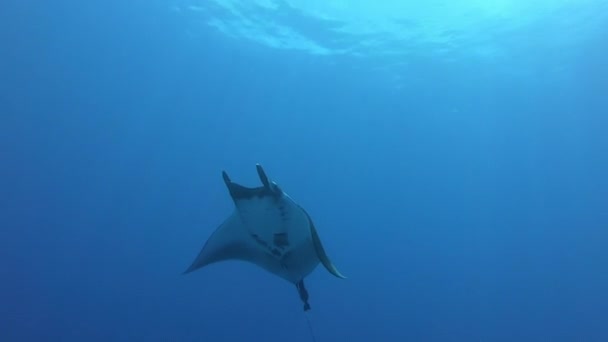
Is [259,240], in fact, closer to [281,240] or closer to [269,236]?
[269,236]

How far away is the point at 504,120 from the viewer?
110 feet

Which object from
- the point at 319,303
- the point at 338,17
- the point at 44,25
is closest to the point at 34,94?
the point at 44,25

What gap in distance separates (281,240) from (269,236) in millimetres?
163

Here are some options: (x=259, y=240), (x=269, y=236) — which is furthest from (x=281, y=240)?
(x=259, y=240)

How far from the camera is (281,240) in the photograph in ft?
19.8

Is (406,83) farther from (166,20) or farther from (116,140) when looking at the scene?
(116,140)

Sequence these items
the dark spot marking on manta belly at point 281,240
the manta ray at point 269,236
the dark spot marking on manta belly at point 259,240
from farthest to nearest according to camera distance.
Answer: the dark spot marking on manta belly at point 259,240 → the dark spot marking on manta belly at point 281,240 → the manta ray at point 269,236

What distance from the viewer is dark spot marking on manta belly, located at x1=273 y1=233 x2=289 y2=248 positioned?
19.7ft

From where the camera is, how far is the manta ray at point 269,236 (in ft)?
18.6

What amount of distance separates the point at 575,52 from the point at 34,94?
29.8 metres

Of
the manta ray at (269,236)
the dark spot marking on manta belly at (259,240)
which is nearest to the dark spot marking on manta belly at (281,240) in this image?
the manta ray at (269,236)

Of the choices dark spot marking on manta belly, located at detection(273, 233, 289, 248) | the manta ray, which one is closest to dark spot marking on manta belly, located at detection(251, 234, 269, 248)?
the manta ray

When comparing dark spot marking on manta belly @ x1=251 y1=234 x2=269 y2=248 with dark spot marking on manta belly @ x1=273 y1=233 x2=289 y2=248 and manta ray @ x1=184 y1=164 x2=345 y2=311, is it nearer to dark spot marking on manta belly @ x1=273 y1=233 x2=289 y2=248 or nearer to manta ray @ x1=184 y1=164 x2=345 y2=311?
manta ray @ x1=184 y1=164 x2=345 y2=311

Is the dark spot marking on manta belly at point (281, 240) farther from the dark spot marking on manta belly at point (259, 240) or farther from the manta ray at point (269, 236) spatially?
the dark spot marking on manta belly at point (259, 240)
